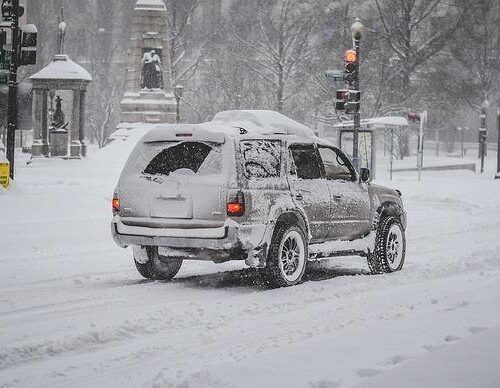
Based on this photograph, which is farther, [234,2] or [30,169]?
[234,2]

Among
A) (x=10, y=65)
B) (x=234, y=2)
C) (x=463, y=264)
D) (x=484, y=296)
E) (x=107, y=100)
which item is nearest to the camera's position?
A: (x=484, y=296)

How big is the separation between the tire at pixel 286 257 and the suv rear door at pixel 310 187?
1.18 ft

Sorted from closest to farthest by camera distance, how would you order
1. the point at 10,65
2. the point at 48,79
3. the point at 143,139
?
the point at 143,139
the point at 10,65
the point at 48,79

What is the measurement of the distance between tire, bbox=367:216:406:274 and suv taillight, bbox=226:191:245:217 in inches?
108

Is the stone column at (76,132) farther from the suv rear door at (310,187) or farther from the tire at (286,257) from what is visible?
the tire at (286,257)

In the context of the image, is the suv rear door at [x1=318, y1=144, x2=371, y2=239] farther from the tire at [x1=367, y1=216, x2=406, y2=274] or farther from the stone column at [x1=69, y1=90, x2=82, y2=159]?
the stone column at [x1=69, y1=90, x2=82, y2=159]

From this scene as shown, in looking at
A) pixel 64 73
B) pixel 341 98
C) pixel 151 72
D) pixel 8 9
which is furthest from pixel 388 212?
pixel 151 72

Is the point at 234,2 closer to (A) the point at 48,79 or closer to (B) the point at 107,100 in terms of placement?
(B) the point at 107,100

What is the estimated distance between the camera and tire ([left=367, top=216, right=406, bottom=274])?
1189 centimetres

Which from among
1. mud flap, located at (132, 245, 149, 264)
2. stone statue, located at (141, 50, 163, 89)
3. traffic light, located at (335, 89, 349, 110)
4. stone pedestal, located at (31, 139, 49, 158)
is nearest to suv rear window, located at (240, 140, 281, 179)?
mud flap, located at (132, 245, 149, 264)

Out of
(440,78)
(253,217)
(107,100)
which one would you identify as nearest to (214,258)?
(253,217)

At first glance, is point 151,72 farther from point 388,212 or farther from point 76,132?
point 388,212

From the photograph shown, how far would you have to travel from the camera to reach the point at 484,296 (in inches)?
370

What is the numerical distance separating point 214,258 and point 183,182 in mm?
866
